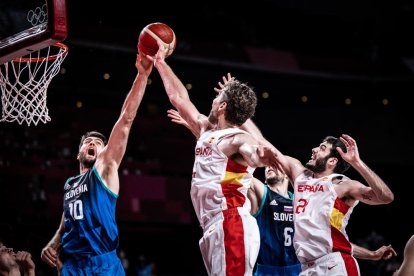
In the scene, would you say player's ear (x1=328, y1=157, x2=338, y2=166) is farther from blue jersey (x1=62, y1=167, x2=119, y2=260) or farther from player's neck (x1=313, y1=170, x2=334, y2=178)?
blue jersey (x1=62, y1=167, x2=119, y2=260)

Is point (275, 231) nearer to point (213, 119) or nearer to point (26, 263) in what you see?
point (213, 119)

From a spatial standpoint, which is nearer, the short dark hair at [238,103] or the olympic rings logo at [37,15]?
the short dark hair at [238,103]

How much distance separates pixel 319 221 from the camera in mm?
5344

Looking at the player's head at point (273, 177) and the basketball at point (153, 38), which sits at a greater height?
the basketball at point (153, 38)

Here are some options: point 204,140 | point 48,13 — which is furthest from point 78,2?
point 204,140

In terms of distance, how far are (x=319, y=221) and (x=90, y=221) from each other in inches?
73.4

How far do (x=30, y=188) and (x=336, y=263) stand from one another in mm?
7927

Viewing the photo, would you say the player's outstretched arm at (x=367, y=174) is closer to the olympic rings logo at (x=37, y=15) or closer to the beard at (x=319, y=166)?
the beard at (x=319, y=166)

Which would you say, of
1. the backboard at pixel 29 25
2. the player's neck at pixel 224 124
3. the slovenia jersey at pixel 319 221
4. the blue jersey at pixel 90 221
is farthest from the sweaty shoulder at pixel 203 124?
the backboard at pixel 29 25

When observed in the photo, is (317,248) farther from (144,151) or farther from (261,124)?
(261,124)

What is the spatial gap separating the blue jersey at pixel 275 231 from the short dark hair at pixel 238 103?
5.33ft

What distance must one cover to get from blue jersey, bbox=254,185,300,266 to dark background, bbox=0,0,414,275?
5.72 m

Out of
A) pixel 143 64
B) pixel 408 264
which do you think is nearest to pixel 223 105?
pixel 143 64

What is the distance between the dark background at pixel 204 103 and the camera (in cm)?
1279
